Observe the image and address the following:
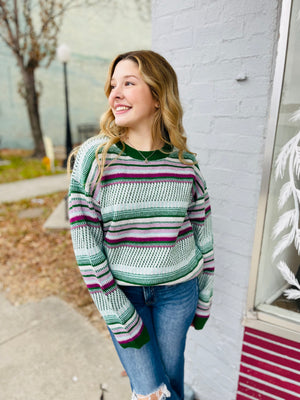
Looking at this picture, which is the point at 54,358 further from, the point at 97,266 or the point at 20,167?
the point at 20,167

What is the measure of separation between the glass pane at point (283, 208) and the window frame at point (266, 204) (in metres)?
0.03

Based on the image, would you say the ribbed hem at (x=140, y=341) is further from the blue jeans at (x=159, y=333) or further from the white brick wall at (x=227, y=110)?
the white brick wall at (x=227, y=110)

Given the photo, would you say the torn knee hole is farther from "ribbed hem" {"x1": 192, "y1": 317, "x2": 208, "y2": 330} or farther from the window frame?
the window frame

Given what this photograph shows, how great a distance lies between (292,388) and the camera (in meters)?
1.73

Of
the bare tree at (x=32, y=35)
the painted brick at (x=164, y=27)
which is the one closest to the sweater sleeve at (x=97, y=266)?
the painted brick at (x=164, y=27)

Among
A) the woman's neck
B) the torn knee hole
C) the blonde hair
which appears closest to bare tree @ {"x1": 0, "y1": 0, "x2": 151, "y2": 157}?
the blonde hair

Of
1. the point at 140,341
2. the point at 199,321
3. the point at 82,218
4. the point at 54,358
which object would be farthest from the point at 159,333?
the point at 54,358

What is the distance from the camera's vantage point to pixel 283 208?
65.0 inches

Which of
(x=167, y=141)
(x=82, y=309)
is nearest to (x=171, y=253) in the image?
(x=167, y=141)

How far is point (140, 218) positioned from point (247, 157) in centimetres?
68

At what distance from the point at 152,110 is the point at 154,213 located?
450mm

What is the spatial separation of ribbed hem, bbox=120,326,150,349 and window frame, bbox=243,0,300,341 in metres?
0.70

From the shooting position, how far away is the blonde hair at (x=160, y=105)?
1.29m

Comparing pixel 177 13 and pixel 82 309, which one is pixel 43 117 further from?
pixel 177 13
